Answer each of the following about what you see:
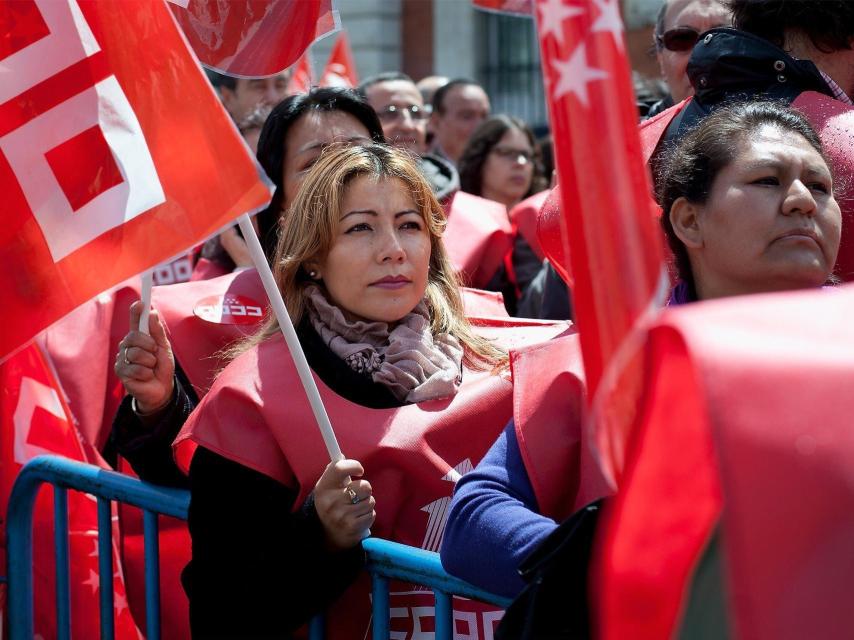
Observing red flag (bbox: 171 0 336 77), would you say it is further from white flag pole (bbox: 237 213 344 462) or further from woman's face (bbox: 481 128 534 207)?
woman's face (bbox: 481 128 534 207)

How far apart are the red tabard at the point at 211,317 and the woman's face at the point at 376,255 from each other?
474 millimetres

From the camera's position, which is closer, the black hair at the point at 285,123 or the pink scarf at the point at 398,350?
the pink scarf at the point at 398,350

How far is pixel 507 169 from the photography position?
233 inches

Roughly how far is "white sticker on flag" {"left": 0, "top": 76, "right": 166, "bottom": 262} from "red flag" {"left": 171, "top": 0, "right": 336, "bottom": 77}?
65 cm

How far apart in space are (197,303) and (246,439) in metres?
1.01

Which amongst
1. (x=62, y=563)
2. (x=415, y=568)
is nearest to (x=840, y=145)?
(x=415, y=568)

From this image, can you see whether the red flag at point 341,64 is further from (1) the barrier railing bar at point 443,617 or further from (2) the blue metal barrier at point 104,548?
(1) the barrier railing bar at point 443,617

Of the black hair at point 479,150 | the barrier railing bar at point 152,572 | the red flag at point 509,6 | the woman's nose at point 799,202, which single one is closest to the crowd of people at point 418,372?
the woman's nose at point 799,202

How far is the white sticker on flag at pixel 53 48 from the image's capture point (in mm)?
2348

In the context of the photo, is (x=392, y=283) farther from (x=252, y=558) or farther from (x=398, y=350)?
(x=252, y=558)

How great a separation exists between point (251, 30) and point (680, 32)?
1335 millimetres

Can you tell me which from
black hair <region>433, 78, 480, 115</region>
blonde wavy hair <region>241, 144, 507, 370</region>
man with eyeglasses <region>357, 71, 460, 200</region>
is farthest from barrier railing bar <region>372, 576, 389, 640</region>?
black hair <region>433, 78, 480, 115</region>

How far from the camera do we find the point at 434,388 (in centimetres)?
258

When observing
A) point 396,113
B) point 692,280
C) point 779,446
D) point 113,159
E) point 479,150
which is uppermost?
point 113,159
